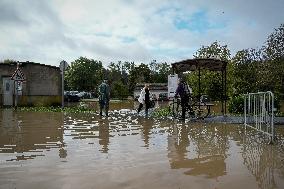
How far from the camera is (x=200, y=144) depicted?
30.8 feet

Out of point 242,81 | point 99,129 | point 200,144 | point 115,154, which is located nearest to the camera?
point 115,154

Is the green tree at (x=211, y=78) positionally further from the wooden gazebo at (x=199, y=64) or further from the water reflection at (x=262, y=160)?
the water reflection at (x=262, y=160)

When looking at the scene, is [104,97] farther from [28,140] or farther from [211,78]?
[211,78]

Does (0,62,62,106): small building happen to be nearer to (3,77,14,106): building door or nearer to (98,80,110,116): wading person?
(3,77,14,106): building door

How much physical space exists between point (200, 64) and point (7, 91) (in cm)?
1606

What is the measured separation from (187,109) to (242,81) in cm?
2516

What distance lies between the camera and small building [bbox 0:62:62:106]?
2791 centimetres

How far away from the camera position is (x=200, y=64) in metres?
18.0

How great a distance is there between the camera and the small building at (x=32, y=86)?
27.9 m

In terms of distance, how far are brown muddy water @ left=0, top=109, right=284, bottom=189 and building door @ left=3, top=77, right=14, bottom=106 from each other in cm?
1725

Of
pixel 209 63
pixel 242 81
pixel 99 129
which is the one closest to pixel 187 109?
pixel 209 63

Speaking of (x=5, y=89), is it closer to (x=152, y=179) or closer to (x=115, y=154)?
(x=115, y=154)

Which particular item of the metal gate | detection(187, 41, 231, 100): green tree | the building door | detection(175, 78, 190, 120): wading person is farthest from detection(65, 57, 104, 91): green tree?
the metal gate

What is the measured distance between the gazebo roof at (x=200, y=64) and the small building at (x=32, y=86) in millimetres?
13449
